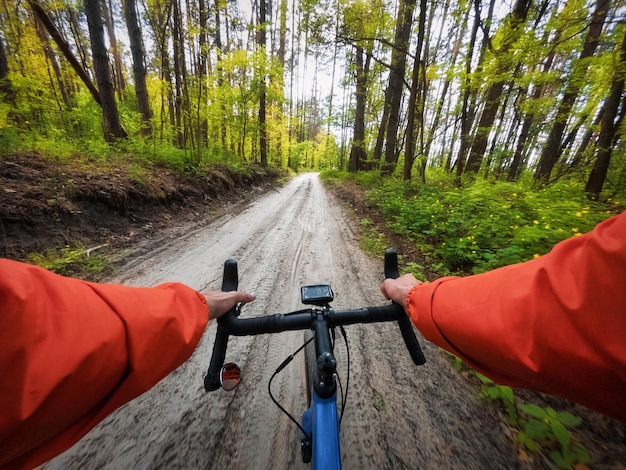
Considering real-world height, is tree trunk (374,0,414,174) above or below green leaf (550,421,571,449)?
above

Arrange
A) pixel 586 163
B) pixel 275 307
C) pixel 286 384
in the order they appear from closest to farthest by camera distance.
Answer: pixel 286 384
pixel 275 307
pixel 586 163

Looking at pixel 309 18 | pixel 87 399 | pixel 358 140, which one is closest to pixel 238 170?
pixel 309 18

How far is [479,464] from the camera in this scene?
1471 mm

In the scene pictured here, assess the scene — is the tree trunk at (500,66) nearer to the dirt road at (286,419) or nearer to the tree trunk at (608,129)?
the tree trunk at (608,129)

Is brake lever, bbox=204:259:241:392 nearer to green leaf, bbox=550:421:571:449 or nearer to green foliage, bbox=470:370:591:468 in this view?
green foliage, bbox=470:370:591:468

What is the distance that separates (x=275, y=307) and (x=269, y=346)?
0.64 meters

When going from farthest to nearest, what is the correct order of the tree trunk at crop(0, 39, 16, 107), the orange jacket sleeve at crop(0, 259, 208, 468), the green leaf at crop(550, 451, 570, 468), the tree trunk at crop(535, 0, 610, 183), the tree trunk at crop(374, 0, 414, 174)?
the tree trunk at crop(374, 0, 414, 174) → the tree trunk at crop(0, 39, 16, 107) → the tree trunk at crop(535, 0, 610, 183) → the green leaf at crop(550, 451, 570, 468) → the orange jacket sleeve at crop(0, 259, 208, 468)

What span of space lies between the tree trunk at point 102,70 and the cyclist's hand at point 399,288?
9.04 metres

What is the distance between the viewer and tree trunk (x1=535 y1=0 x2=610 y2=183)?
444 cm

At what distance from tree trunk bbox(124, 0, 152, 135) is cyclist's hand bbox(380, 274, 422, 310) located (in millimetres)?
9095

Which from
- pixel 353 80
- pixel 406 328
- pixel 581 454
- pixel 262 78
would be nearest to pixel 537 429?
pixel 581 454

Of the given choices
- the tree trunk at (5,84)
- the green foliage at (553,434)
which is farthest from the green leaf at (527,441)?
the tree trunk at (5,84)

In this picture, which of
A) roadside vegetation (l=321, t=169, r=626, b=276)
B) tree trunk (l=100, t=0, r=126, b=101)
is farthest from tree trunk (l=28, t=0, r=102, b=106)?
tree trunk (l=100, t=0, r=126, b=101)

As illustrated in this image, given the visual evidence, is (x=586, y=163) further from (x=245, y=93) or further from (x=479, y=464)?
(x=245, y=93)
